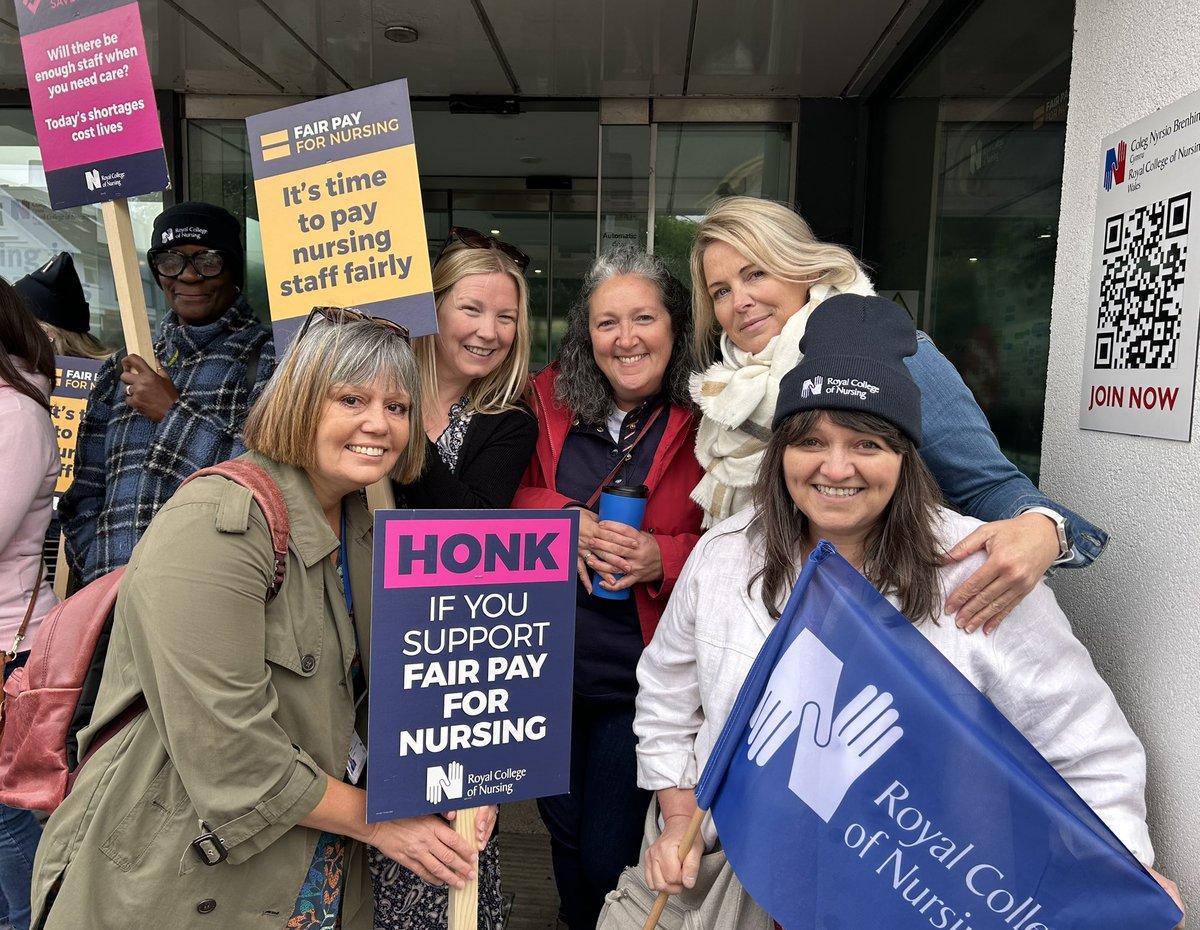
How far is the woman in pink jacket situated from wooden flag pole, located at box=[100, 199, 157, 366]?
0.32 metres

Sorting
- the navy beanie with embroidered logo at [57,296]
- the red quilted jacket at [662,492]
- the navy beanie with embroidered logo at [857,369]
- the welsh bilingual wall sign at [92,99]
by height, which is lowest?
the red quilted jacket at [662,492]

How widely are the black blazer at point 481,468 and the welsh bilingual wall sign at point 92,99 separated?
3.63ft

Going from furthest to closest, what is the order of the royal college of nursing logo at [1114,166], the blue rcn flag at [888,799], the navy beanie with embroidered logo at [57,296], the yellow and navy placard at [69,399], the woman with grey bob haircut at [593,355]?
the navy beanie with embroidered logo at [57,296], the yellow and navy placard at [69,399], the woman with grey bob haircut at [593,355], the royal college of nursing logo at [1114,166], the blue rcn flag at [888,799]

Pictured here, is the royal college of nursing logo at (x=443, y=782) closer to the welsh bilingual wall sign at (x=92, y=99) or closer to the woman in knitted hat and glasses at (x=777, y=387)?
the woman in knitted hat and glasses at (x=777, y=387)

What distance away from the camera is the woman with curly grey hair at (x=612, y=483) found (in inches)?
91.9

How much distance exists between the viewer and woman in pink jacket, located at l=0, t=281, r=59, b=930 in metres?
2.35

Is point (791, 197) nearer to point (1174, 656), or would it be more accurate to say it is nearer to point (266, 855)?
point (1174, 656)

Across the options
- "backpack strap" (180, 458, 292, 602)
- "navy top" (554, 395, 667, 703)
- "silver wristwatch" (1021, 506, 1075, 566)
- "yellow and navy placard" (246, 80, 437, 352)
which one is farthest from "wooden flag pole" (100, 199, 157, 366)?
"silver wristwatch" (1021, 506, 1075, 566)

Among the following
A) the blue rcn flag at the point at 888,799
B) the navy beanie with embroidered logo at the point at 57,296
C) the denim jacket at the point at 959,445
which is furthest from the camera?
the navy beanie with embroidered logo at the point at 57,296

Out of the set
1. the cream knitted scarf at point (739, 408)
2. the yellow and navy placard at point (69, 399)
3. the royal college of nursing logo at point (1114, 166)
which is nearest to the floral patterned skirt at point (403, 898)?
the cream knitted scarf at point (739, 408)

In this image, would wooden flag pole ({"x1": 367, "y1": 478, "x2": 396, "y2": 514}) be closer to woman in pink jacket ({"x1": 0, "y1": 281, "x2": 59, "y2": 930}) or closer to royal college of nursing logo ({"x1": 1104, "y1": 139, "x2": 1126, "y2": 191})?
woman in pink jacket ({"x1": 0, "y1": 281, "x2": 59, "y2": 930})

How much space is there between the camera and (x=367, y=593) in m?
1.86

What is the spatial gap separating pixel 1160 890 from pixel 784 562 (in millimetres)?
814

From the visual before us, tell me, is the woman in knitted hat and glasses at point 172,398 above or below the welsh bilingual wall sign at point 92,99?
below
